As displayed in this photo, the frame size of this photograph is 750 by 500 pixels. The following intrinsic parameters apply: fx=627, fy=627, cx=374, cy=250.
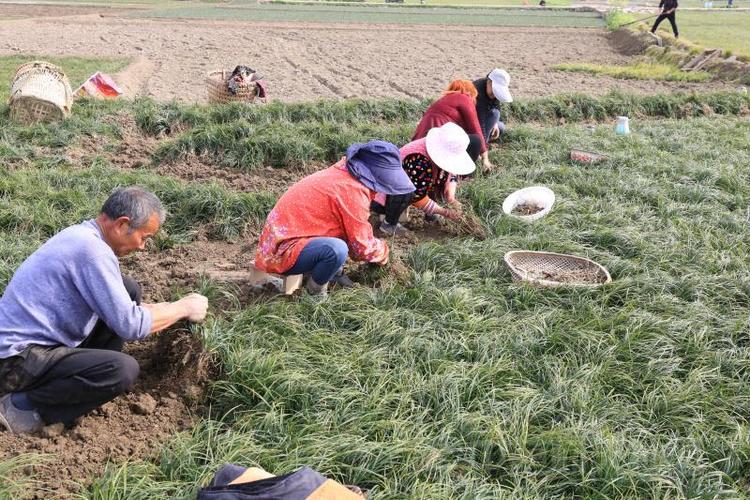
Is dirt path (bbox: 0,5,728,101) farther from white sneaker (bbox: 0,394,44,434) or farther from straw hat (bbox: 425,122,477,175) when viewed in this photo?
white sneaker (bbox: 0,394,44,434)

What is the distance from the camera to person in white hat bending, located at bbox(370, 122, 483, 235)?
4957 mm

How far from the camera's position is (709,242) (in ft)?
16.6

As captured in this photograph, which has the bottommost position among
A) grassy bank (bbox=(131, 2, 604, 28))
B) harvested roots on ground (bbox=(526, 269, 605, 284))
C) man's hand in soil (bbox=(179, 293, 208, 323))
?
harvested roots on ground (bbox=(526, 269, 605, 284))

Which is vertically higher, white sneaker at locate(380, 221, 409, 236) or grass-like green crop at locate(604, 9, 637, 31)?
grass-like green crop at locate(604, 9, 637, 31)

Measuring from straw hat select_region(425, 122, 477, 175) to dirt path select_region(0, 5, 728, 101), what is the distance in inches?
258

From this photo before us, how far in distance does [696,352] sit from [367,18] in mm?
24860

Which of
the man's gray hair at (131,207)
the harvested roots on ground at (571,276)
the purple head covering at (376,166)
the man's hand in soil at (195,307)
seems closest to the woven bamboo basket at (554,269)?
the harvested roots on ground at (571,276)

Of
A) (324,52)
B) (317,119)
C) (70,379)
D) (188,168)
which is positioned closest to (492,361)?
(70,379)

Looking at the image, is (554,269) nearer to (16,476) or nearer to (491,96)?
(491,96)

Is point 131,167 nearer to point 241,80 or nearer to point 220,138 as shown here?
point 220,138

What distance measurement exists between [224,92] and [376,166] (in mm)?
5444

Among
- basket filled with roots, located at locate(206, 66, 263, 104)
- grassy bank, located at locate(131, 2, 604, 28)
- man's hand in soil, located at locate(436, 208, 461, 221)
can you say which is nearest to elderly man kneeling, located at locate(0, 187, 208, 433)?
man's hand in soil, located at locate(436, 208, 461, 221)

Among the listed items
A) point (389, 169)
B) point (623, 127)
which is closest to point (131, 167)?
point (389, 169)

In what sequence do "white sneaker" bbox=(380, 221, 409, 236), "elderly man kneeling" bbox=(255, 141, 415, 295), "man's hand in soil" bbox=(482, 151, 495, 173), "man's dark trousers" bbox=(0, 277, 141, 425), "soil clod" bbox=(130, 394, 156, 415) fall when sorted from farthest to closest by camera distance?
"man's hand in soil" bbox=(482, 151, 495, 173)
"white sneaker" bbox=(380, 221, 409, 236)
"elderly man kneeling" bbox=(255, 141, 415, 295)
"soil clod" bbox=(130, 394, 156, 415)
"man's dark trousers" bbox=(0, 277, 141, 425)
